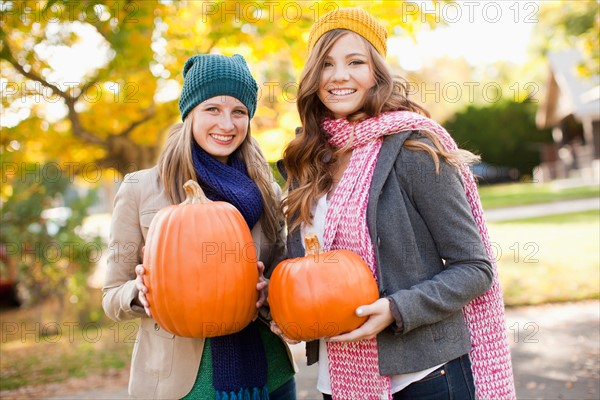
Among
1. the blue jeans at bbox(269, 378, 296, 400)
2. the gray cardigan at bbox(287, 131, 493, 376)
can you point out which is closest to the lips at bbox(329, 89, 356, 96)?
the gray cardigan at bbox(287, 131, 493, 376)

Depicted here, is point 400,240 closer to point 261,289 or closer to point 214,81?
point 261,289

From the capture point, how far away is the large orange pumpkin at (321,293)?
2.01m

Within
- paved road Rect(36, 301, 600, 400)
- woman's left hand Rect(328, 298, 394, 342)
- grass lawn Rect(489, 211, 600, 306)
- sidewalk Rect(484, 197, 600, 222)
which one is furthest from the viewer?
sidewalk Rect(484, 197, 600, 222)

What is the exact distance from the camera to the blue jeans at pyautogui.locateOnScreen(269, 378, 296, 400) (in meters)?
2.53

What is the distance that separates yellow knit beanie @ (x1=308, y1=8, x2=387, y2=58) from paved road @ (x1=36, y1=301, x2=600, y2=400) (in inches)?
116

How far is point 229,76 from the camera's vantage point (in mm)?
2422

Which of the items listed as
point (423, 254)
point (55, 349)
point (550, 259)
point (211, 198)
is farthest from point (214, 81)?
point (550, 259)

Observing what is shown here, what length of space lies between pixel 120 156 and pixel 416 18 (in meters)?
4.36

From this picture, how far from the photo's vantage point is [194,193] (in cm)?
225

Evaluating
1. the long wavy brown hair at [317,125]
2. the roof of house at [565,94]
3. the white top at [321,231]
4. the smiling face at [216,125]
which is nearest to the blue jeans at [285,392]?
the white top at [321,231]

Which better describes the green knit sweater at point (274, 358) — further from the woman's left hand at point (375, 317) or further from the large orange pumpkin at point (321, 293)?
the woman's left hand at point (375, 317)

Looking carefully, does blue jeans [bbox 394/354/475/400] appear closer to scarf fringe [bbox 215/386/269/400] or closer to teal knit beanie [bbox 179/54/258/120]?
scarf fringe [bbox 215/386/269/400]

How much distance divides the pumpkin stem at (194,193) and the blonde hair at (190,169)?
5.1 inches

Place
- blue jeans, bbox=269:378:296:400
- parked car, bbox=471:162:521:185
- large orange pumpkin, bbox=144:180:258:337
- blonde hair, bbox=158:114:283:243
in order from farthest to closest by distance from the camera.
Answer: parked car, bbox=471:162:521:185 → blue jeans, bbox=269:378:296:400 → blonde hair, bbox=158:114:283:243 → large orange pumpkin, bbox=144:180:258:337
